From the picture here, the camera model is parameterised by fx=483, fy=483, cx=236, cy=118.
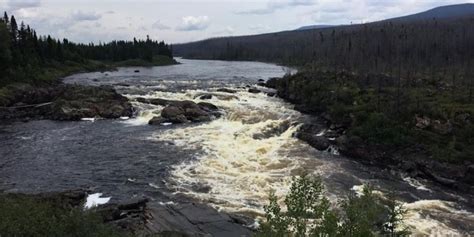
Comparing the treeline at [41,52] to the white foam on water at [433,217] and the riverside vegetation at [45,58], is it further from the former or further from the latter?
the white foam on water at [433,217]

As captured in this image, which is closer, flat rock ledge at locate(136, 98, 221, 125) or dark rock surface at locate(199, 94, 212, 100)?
flat rock ledge at locate(136, 98, 221, 125)

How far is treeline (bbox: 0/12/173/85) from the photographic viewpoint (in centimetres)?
8086

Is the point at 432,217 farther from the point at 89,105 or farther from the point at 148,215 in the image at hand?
the point at 89,105

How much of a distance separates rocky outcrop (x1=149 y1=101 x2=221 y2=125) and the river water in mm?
1995

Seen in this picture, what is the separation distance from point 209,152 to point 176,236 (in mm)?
20218

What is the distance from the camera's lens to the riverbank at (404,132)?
3781 centimetres

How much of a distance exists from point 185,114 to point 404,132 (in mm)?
25535

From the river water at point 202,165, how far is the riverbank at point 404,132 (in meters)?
1.70

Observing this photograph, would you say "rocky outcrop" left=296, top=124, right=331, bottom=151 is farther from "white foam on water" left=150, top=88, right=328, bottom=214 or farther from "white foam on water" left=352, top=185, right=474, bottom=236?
"white foam on water" left=352, top=185, right=474, bottom=236

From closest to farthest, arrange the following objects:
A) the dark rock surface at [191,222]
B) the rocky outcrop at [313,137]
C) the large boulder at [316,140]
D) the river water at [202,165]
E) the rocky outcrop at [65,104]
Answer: the dark rock surface at [191,222] < the river water at [202,165] < the large boulder at [316,140] < the rocky outcrop at [313,137] < the rocky outcrop at [65,104]

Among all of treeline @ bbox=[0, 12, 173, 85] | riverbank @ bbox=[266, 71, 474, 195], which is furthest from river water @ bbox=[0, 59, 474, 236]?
treeline @ bbox=[0, 12, 173, 85]

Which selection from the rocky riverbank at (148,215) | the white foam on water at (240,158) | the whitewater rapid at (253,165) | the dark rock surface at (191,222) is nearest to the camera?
the rocky riverbank at (148,215)

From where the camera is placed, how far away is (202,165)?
37750mm

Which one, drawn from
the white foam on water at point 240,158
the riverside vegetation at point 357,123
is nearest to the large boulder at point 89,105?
the riverside vegetation at point 357,123
